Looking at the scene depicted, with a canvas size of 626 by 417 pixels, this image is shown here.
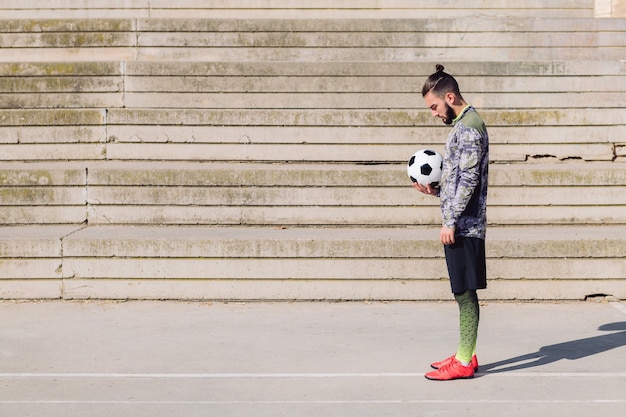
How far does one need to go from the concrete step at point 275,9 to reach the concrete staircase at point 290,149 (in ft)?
0.10

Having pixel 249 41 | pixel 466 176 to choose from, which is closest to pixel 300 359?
pixel 466 176

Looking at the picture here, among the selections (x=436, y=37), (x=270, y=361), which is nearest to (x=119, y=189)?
(x=270, y=361)

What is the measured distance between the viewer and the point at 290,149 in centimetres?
983

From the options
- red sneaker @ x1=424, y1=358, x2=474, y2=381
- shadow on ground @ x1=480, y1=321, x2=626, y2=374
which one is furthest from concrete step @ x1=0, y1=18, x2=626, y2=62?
red sneaker @ x1=424, y1=358, x2=474, y2=381

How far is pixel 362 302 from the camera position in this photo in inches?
304

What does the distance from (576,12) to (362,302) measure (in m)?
7.13

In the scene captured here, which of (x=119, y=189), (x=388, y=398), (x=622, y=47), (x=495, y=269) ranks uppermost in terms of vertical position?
(x=622, y=47)

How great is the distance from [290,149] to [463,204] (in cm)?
457

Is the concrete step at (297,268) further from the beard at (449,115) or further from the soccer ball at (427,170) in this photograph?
the beard at (449,115)

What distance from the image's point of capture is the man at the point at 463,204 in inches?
214

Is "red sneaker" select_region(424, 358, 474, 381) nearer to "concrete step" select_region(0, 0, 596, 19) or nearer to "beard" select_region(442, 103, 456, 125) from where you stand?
"beard" select_region(442, 103, 456, 125)

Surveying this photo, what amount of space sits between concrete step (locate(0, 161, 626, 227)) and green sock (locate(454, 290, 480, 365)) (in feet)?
9.95

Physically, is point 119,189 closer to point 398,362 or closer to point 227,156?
point 227,156

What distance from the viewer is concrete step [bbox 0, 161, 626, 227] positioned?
8.66 m
